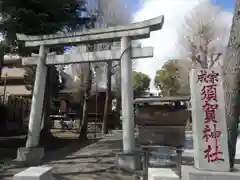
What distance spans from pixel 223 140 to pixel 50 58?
7.19m

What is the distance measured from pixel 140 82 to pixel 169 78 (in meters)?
6.36

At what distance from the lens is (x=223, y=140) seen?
495 centimetres

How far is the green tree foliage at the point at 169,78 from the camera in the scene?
128 ft

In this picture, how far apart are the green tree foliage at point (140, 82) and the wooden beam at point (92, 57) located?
1302 inches

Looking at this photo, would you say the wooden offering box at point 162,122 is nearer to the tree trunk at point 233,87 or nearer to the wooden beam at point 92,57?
the wooden beam at point 92,57

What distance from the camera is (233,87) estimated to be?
5.26m

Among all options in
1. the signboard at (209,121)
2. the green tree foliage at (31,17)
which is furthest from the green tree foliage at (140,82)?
the signboard at (209,121)

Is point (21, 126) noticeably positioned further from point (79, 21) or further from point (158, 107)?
point (158, 107)

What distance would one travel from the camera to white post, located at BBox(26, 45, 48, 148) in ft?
31.6

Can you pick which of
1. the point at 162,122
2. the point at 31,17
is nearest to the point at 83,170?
the point at 162,122

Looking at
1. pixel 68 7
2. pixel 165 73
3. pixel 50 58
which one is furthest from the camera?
pixel 165 73

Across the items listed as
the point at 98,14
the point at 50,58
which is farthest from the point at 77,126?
the point at 50,58

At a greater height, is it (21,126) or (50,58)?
(50,58)

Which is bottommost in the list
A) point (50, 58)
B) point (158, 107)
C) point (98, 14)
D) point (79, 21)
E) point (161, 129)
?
point (161, 129)
